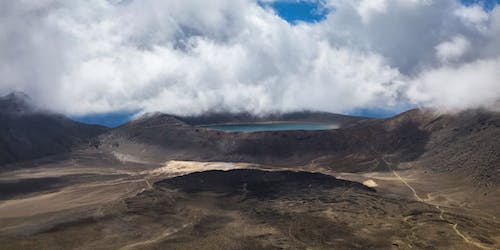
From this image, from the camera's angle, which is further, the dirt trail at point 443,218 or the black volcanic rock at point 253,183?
the black volcanic rock at point 253,183

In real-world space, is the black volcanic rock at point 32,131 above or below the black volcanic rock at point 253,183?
above

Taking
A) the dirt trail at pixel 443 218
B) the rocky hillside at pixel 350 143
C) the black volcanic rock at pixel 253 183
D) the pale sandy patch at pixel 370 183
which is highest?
the rocky hillside at pixel 350 143

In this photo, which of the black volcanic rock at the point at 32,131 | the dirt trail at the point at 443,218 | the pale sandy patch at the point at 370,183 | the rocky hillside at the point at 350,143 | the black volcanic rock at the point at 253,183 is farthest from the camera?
the black volcanic rock at the point at 32,131

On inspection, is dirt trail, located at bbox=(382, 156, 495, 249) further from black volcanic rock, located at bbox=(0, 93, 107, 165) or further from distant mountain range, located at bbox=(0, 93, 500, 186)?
black volcanic rock, located at bbox=(0, 93, 107, 165)

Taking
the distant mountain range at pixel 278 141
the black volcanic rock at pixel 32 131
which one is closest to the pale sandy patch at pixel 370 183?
the distant mountain range at pixel 278 141

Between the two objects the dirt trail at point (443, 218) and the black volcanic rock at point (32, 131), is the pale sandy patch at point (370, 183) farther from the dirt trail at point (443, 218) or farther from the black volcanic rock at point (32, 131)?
the black volcanic rock at point (32, 131)

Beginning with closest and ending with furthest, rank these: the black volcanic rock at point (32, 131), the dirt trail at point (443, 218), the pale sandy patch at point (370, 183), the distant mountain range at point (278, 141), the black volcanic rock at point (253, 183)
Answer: the dirt trail at point (443, 218)
the black volcanic rock at point (253, 183)
the pale sandy patch at point (370, 183)
the distant mountain range at point (278, 141)
the black volcanic rock at point (32, 131)

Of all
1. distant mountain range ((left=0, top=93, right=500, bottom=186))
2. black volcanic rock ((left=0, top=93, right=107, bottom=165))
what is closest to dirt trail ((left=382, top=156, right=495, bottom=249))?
distant mountain range ((left=0, top=93, right=500, bottom=186))

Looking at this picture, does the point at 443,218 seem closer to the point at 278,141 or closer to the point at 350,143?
the point at 350,143
